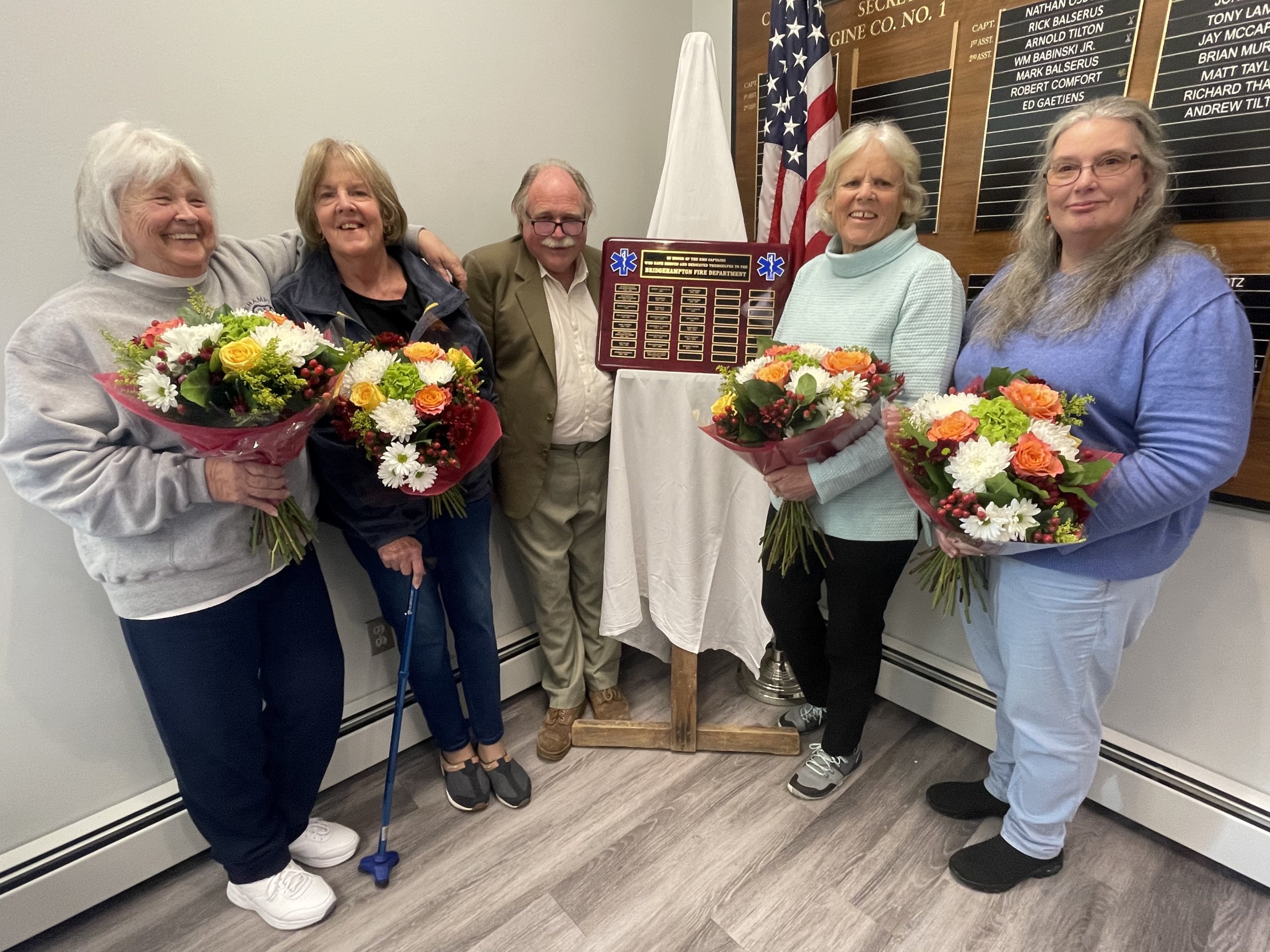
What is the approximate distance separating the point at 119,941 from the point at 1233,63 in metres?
3.29

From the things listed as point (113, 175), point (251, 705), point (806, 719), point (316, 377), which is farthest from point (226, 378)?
point (806, 719)

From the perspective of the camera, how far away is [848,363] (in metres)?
1.40

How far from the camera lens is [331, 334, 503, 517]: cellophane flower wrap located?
53.9 inches

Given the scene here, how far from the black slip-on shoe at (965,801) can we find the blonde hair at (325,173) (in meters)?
2.19

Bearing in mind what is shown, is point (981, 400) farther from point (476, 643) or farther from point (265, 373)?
point (476, 643)

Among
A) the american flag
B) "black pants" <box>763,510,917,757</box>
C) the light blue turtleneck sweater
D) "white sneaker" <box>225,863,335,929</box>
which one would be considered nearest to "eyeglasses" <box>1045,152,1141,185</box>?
the light blue turtleneck sweater

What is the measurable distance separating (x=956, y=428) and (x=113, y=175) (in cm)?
163

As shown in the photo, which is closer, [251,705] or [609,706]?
[251,705]

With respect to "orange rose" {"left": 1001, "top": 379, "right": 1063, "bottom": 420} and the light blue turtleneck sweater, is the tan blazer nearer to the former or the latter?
the light blue turtleneck sweater

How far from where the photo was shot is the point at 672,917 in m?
1.64

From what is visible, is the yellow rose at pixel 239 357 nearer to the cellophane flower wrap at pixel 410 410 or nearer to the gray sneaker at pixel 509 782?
the cellophane flower wrap at pixel 410 410

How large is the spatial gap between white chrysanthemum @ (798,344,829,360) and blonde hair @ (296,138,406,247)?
3.48 ft

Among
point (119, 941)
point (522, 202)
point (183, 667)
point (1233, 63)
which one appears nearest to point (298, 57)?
point (522, 202)

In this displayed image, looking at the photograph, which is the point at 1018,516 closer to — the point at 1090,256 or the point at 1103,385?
the point at 1103,385
